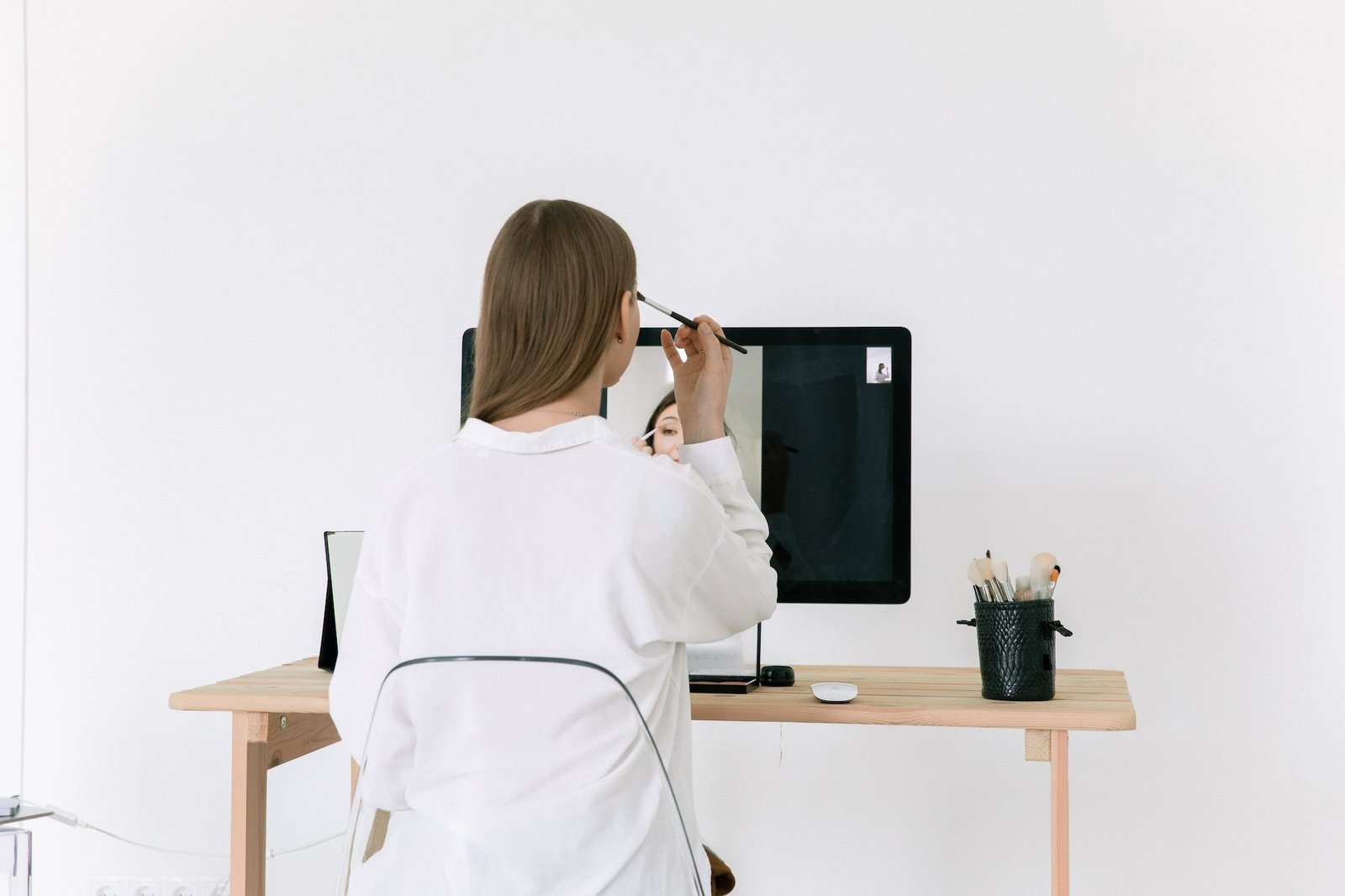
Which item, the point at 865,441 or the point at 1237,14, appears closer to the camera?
the point at 865,441

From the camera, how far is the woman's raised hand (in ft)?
4.19

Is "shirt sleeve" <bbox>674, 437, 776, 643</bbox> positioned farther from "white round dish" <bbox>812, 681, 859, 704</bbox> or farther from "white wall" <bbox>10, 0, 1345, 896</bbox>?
"white wall" <bbox>10, 0, 1345, 896</bbox>

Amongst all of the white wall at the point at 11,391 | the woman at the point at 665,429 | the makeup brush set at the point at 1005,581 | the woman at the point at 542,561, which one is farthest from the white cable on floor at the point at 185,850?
the makeup brush set at the point at 1005,581

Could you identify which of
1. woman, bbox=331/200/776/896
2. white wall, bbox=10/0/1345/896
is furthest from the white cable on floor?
woman, bbox=331/200/776/896

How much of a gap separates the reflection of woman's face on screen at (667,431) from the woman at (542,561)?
1.25ft

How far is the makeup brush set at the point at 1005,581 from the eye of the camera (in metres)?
1.41

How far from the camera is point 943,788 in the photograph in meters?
2.01

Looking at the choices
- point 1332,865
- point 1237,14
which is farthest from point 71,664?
point 1237,14

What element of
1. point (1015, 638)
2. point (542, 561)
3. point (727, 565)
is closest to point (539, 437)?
point (542, 561)

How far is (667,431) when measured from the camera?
4.96ft

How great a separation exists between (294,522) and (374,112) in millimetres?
781

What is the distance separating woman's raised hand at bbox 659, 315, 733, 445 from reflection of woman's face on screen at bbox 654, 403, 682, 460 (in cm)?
14

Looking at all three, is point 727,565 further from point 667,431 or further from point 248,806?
point 248,806

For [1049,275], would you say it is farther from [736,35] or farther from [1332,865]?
[1332,865]
